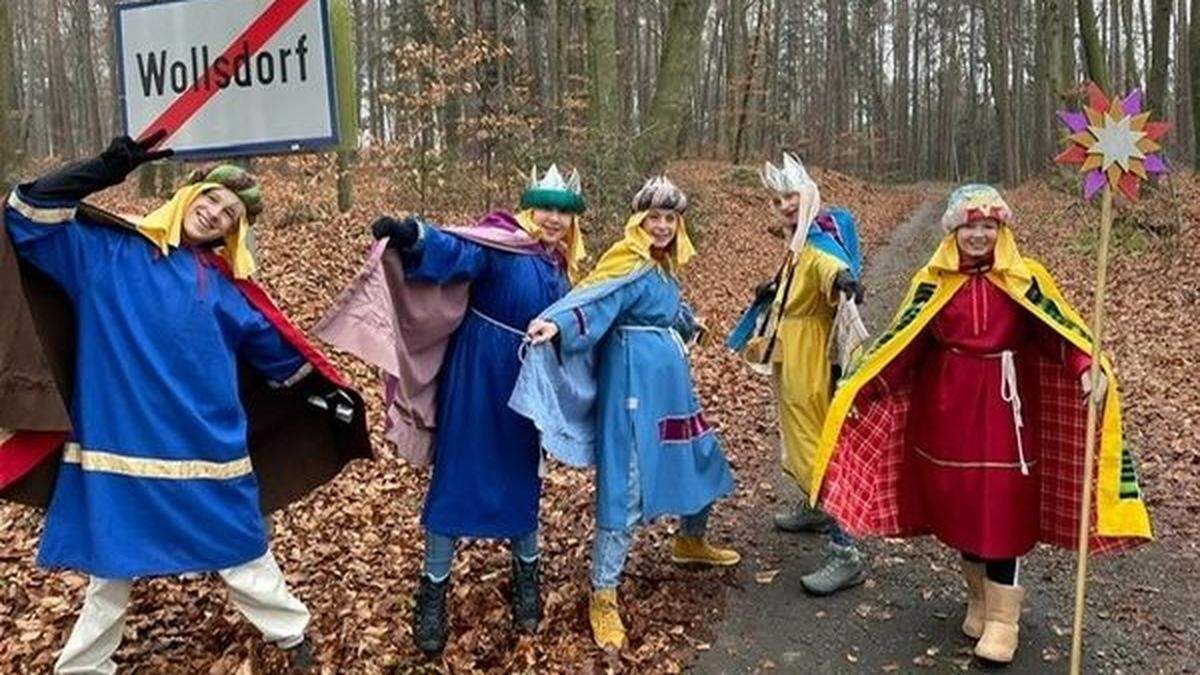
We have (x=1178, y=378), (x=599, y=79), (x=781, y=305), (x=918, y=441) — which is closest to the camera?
(x=918, y=441)

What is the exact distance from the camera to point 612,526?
4598mm

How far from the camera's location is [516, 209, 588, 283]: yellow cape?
461cm

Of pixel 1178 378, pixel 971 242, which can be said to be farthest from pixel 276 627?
pixel 1178 378

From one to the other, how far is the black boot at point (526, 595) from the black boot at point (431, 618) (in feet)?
1.21

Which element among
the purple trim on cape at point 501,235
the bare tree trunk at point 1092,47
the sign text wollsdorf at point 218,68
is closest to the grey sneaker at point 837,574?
the purple trim on cape at point 501,235

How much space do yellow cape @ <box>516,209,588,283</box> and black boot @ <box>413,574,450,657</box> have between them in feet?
5.33

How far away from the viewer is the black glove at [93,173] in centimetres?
338

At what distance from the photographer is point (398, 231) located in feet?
13.1

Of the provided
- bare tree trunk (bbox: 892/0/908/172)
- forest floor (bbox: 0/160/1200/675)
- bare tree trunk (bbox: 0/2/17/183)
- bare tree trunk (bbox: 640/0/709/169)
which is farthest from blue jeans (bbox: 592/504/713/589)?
bare tree trunk (bbox: 892/0/908/172)

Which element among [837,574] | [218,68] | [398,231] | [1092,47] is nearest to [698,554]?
[837,574]

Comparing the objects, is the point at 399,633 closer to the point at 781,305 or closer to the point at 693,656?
the point at 693,656

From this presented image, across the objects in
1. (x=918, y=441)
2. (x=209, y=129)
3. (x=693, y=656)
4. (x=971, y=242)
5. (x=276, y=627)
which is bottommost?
(x=693, y=656)

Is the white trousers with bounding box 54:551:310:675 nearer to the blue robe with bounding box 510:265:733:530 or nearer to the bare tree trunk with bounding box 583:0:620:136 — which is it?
the blue robe with bounding box 510:265:733:530

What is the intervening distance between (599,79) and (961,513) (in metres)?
9.77
